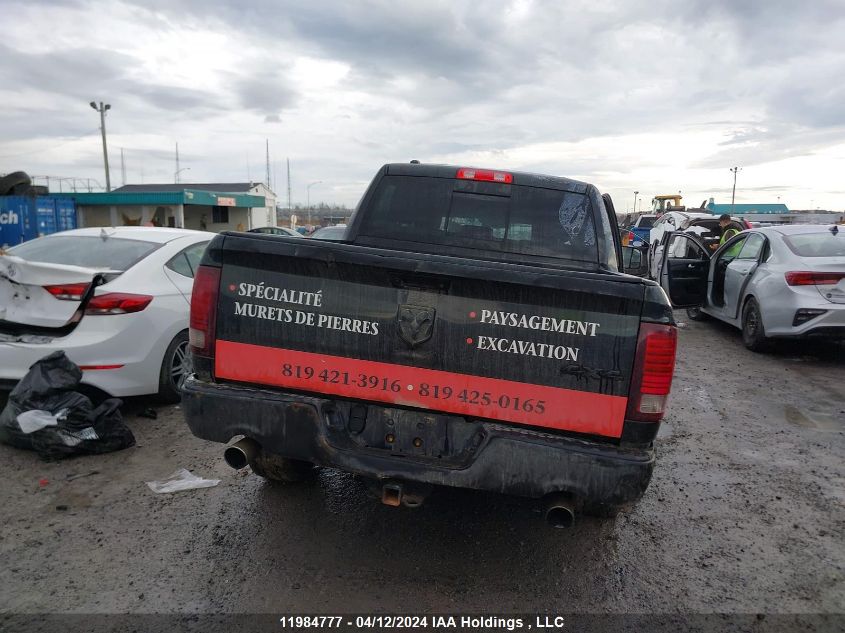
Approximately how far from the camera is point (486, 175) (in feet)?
13.1

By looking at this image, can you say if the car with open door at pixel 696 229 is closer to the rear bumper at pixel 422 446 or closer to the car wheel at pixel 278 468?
the car wheel at pixel 278 468

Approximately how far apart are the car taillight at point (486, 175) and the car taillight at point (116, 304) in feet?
8.87

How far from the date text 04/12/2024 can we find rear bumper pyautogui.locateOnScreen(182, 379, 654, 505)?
571mm

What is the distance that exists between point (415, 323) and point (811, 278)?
6.41m

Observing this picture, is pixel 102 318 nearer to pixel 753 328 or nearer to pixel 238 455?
pixel 238 455

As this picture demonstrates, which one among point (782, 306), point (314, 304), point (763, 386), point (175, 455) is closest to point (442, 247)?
point (314, 304)

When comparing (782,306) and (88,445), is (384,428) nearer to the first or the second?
(88,445)

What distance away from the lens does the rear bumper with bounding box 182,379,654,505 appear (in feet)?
8.50

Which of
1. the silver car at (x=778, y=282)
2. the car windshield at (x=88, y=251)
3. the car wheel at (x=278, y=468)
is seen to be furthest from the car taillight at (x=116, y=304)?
the silver car at (x=778, y=282)

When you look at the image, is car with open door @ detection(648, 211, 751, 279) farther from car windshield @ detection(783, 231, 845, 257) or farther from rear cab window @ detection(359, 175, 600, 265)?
rear cab window @ detection(359, 175, 600, 265)

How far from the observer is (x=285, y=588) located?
283 cm

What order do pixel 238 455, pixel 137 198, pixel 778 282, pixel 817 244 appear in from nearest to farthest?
1. pixel 238 455
2. pixel 778 282
3. pixel 817 244
4. pixel 137 198

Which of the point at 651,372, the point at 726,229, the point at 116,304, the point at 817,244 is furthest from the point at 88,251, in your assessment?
the point at 726,229

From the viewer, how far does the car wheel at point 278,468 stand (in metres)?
3.63
